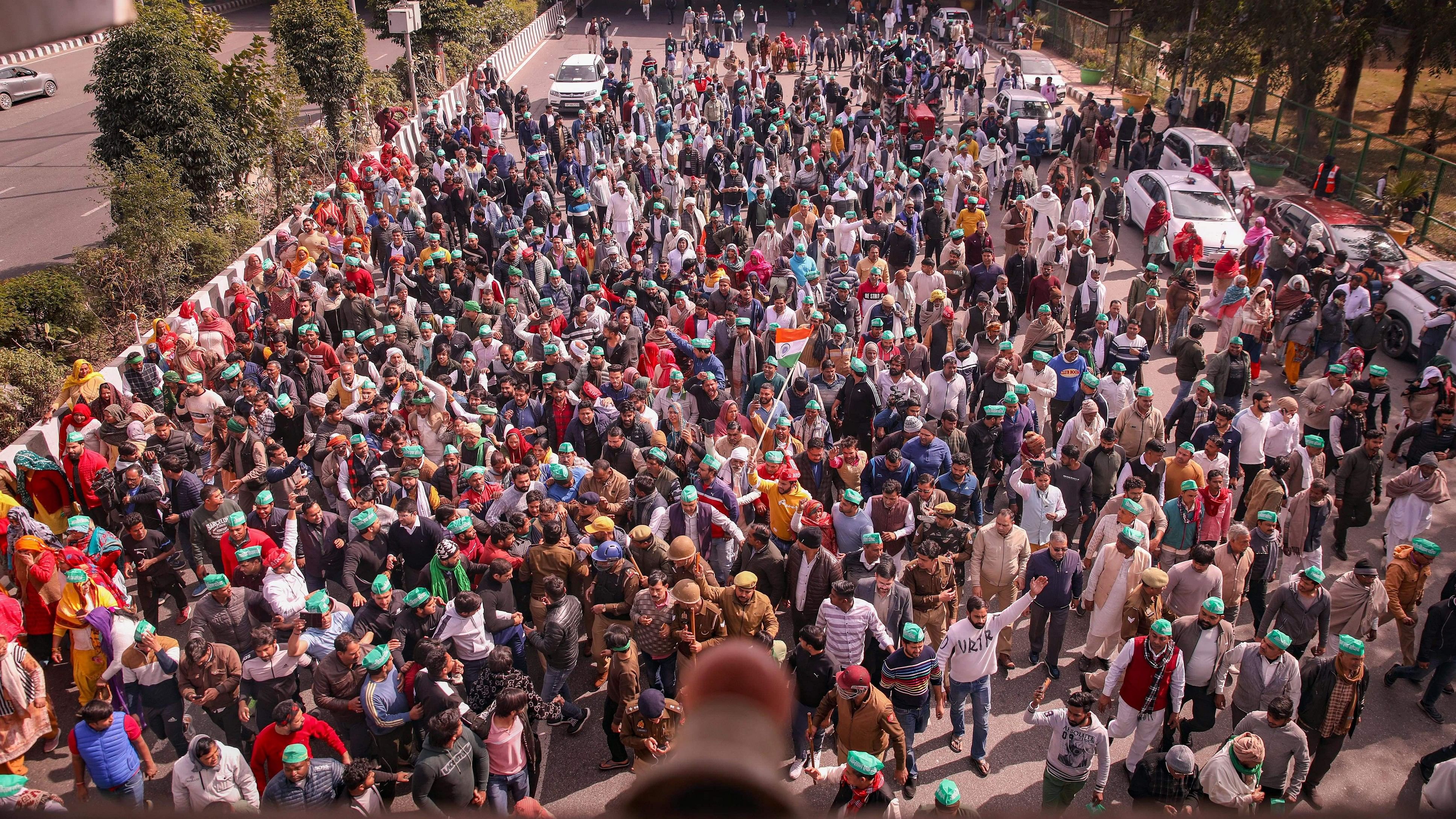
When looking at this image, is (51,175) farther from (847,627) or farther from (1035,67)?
(1035,67)

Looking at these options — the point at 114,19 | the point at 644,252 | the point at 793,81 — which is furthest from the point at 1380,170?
the point at 114,19

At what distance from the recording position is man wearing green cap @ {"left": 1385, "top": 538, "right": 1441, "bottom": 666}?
8.63 m

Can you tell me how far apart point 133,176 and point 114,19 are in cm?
1576

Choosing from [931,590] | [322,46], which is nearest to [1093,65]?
[322,46]

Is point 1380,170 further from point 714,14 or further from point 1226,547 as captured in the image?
point 714,14

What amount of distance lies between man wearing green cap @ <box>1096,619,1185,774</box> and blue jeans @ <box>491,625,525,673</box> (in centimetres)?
436

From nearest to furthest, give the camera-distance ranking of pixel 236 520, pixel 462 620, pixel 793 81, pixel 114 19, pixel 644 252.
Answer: pixel 114 19 < pixel 462 620 < pixel 236 520 < pixel 644 252 < pixel 793 81

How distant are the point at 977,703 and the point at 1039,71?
1135 inches

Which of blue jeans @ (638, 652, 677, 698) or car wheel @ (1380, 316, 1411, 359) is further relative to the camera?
car wheel @ (1380, 316, 1411, 359)

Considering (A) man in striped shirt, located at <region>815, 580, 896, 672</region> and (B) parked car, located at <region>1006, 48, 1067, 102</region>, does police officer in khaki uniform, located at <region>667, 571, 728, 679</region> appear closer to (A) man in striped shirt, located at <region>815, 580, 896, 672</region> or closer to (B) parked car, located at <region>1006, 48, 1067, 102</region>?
(A) man in striped shirt, located at <region>815, 580, 896, 672</region>

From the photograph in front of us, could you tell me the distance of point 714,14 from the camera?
45.6 m

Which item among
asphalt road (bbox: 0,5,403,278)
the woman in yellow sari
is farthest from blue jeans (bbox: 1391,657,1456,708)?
asphalt road (bbox: 0,5,403,278)

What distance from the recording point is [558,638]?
777cm

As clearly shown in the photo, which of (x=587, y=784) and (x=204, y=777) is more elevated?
(x=204, y=777)
